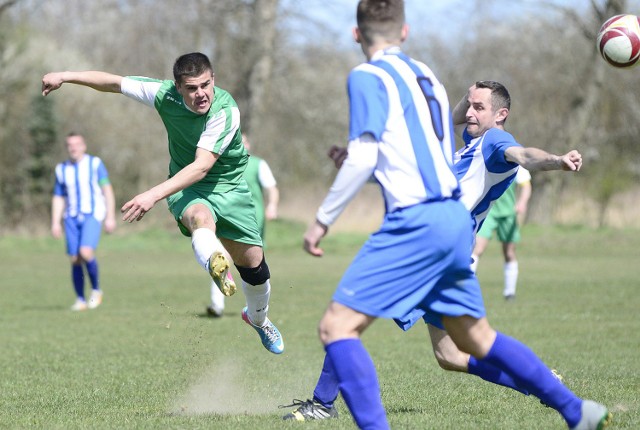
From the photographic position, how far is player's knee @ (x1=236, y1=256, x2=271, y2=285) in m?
7.58

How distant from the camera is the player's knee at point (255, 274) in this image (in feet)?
24.9

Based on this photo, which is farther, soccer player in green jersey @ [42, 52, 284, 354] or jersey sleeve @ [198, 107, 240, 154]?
jersey sleeve @ [198, 107, 240, 154]

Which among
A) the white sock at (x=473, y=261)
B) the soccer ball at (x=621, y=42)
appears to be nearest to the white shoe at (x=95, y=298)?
the white sock at (x=473, y=261)

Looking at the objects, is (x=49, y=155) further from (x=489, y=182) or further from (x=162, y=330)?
(x=489, y=182)

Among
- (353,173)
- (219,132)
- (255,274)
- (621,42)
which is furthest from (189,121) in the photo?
(621,42)

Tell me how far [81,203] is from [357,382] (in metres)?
9.82

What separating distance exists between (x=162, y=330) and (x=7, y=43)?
22124mm

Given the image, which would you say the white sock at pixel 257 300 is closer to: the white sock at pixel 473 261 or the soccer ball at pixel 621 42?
the white sock at pixel 473 261

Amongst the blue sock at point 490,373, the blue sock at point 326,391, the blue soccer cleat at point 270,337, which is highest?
the blue sock at point 490,373

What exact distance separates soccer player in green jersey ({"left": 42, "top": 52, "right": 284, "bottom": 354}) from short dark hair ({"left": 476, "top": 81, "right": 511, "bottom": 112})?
1.73 meters

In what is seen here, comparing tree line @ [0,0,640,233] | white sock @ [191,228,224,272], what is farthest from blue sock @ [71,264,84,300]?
tree line @ [0,0,640,233]

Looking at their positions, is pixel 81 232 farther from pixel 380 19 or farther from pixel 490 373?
pixel 380 19

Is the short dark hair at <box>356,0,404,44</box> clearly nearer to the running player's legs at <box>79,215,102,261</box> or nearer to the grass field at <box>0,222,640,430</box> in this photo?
the grass field at <box>0,222,640,430</box>

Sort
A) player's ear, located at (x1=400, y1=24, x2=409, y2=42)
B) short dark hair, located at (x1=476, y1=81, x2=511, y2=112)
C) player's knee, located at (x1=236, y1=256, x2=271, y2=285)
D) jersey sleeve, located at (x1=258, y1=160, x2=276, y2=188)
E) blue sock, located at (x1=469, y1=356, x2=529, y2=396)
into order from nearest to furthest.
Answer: player's ear, located at (x1=400, y1=24, x2=409, y2=42) < blue sock, located at (x1=469, y1=356, x2=529, y2=396) < short dark hair, located at (x1=476, y1=81, x2=511, y2=112) < player's knee, located at (x1=236, y1=256, x2=271, y2=285) < jersey sleeve, located at (x1=258, y1=160, x2=276, y2=188)
